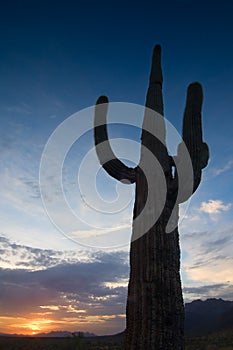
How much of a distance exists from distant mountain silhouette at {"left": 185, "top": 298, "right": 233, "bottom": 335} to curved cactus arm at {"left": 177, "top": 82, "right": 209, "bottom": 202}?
60158 millimetres

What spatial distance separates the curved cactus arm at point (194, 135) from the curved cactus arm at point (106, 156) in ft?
3.22

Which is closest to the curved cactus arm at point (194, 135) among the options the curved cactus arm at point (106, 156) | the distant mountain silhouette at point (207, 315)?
the curved cactus arm at point (106, 156)

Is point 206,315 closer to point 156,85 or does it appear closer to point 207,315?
point 207,315

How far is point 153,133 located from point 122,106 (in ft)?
6.55

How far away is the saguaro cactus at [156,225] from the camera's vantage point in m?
4.56

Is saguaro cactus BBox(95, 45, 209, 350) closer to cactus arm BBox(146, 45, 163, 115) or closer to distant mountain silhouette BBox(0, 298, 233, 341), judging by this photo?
cactus arm BBox(146, 45, 163, 115)

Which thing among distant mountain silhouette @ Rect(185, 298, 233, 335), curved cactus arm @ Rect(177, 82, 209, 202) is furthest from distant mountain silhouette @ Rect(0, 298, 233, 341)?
curved cactus arm @ Rect(177, 82, 209, 202)

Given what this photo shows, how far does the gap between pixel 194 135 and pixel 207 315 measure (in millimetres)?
76369

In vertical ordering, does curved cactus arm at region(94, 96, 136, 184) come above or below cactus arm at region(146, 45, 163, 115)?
below

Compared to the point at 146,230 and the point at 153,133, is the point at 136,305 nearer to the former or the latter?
the point at 146,230

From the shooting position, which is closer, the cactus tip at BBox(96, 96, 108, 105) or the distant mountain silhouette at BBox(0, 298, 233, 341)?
the cactus tip at BBox(96, 96, 108, 105)

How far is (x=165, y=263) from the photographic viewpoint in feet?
16.2

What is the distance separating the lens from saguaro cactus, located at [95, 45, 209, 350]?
456 centimetres

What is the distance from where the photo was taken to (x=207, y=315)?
73.1 m
